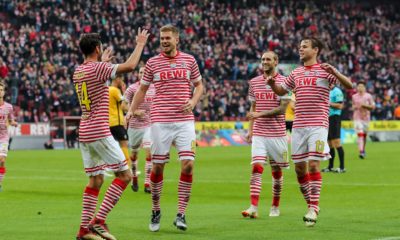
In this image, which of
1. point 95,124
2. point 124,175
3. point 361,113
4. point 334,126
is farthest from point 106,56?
point 361,113

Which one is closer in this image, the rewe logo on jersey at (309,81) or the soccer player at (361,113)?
the rewe logo on jersey at (309,81)

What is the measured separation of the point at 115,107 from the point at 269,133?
23.5 feet

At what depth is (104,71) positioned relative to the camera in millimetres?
11008

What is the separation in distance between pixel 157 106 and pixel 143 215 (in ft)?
8.15

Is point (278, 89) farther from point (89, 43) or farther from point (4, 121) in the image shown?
point (4, 121)

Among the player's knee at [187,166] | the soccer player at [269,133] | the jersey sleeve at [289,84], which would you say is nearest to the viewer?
the player's knee at [187,166]

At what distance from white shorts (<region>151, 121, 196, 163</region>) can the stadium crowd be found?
32493 millimetres

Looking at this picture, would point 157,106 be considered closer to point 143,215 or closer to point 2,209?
point 143,215

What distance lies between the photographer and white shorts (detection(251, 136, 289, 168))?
14461 mm

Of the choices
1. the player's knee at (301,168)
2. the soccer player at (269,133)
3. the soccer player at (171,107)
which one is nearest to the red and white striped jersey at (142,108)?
the soccer player at (269,133)

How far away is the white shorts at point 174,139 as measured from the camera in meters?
12.7

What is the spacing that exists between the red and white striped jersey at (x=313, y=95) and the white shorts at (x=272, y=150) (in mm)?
1118

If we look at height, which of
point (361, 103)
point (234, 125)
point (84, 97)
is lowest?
point (234, 125)

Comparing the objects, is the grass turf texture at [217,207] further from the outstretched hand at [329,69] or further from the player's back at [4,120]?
the outstretched hand at [329,69]
